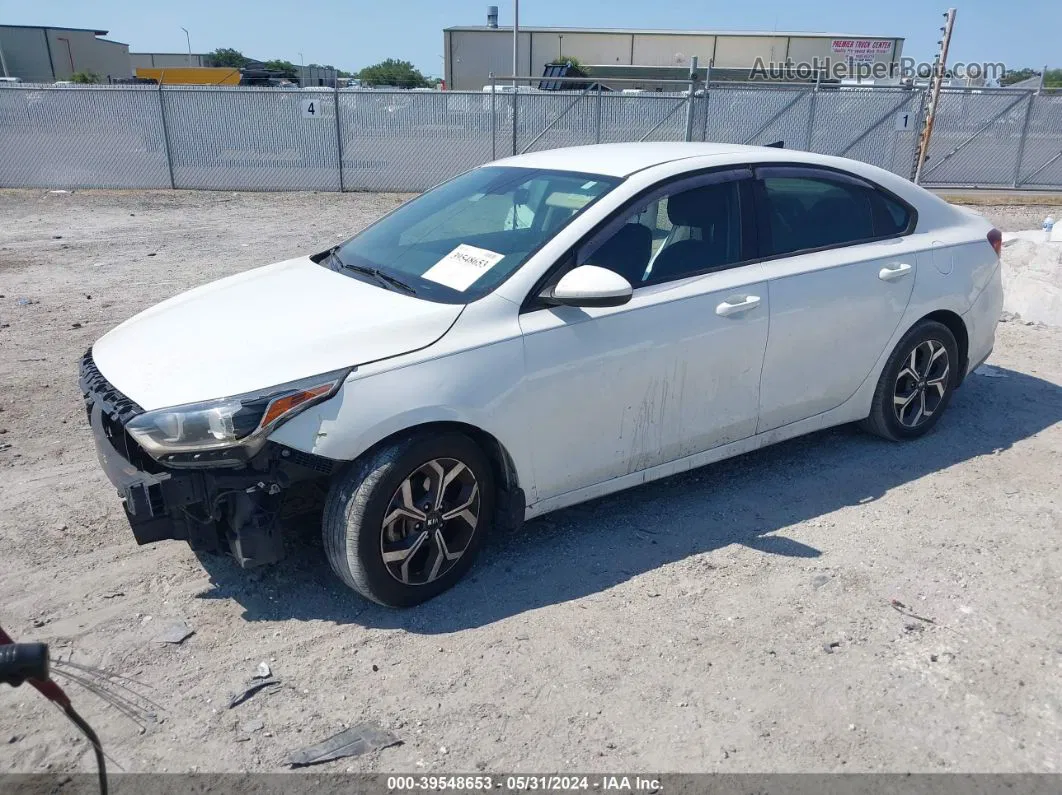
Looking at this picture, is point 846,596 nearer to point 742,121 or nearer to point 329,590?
point 329,590

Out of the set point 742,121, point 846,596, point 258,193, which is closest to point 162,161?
point 258,193

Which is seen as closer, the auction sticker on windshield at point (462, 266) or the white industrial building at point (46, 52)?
the auction sticker on windshield at point (462, 266)

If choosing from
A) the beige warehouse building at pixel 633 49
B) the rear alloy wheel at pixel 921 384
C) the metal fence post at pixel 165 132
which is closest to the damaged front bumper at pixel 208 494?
the rear alloy wheel at pixel 921 384

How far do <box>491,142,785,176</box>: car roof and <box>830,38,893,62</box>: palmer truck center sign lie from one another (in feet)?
170

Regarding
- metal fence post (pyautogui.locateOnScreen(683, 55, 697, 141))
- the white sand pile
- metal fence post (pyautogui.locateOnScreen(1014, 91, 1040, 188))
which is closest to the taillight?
the white sand pile

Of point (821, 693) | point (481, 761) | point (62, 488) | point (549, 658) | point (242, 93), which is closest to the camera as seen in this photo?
point (481, 761)

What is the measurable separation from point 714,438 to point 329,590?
78.2 inches

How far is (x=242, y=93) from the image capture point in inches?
672

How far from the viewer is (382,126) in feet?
57.3

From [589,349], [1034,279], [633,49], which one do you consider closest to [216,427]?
[589,349]

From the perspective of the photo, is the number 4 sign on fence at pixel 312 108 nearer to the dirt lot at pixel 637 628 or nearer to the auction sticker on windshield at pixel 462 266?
the dirt lot at pixel 637 628

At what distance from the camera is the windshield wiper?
3773 mm

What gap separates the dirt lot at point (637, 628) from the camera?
110 inches

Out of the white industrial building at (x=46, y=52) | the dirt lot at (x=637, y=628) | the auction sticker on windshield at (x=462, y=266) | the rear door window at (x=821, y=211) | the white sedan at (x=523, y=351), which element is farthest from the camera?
the white industrial building at (x=46, y=52)
